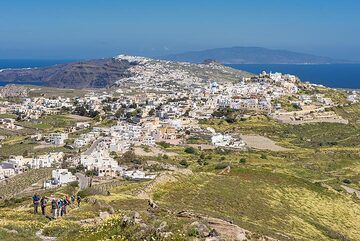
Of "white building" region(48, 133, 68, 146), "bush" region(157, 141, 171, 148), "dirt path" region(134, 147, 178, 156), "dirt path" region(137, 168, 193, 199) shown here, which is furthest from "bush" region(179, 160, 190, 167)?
"white building" region(48, 133, 68, 146)

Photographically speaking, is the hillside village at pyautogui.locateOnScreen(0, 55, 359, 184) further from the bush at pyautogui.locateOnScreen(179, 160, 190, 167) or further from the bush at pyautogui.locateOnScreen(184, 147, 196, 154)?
the bush at pyautogui.locateOnScreen(179, 160, 190, 167)

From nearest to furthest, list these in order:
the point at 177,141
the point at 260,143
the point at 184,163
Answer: the point at 184,163 → the point at 260,143 → the point at 177,141

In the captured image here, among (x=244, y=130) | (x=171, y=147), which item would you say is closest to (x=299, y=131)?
(x=244, y=130)

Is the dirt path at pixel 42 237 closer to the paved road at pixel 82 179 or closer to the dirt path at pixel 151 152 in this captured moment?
the paved road at pixel 82 179

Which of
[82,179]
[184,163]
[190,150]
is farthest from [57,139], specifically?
[82,179]

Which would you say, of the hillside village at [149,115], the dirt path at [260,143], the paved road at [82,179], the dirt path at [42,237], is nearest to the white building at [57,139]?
the hillside village at [149,115]

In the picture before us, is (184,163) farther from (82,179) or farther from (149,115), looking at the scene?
(149,115)

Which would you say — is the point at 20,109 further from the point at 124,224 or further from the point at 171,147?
the point at 124,224
